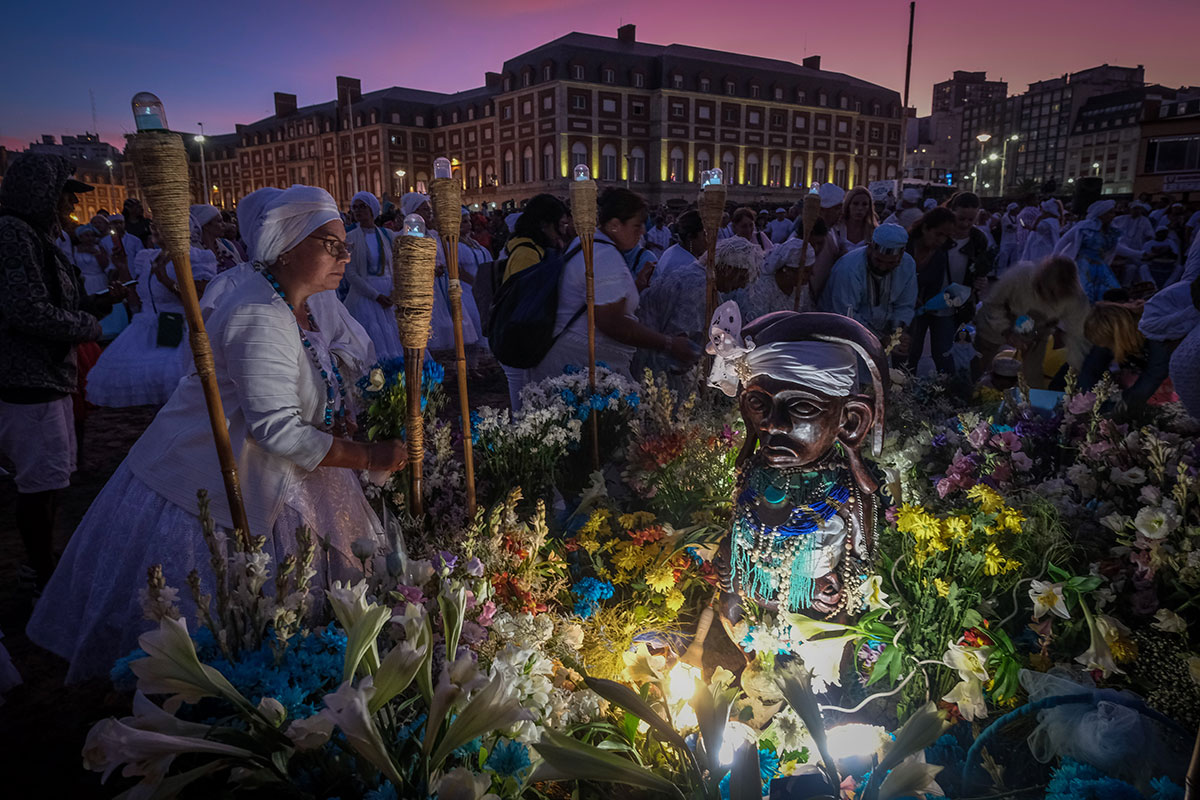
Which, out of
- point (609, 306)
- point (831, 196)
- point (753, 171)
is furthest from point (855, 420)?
point (753, 171)

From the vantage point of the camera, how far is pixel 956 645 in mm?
2053

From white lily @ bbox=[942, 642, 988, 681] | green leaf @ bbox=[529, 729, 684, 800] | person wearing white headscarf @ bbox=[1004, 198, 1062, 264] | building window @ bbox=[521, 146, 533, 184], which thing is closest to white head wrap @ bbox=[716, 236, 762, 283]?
white lily @ bbox=[942, 642, 988, 681]

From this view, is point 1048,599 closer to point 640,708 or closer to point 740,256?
point 640,708

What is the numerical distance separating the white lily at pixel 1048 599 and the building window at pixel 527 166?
4975 cm

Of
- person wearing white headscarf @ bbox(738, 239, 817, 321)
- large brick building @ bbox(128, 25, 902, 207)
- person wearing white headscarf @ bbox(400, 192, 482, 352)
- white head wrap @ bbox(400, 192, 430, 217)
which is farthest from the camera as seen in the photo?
large brick building @ bbox(128, 25, 902, 207)

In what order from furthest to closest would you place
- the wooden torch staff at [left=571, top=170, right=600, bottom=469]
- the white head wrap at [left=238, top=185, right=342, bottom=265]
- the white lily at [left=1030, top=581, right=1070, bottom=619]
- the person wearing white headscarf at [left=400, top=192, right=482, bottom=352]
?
the person wearing white headscarf at [left=400, top=192, right=482, bottom=352]
the wooden torch staff at [left=571, top=170, right=600, bottom=469]
the white head wrap at [left=238, top=185, right=342, bottom=265]
the white lily at [left=1030, top=581, right=1070, bottom=619]

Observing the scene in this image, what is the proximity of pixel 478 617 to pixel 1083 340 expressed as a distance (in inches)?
163

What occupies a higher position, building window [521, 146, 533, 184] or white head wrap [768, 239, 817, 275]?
building window [521, 146, 533, 184]

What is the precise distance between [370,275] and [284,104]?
70.2m

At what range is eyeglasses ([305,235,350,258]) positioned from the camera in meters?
2.32

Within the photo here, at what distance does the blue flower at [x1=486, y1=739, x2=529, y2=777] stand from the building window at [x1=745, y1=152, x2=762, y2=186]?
5557cm

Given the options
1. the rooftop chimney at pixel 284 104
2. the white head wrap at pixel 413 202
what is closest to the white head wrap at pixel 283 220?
the white head wrap at pixel 413 202

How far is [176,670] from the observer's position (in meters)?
1.30

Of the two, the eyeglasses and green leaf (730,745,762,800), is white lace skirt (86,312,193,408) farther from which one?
green leaf (730,745,762,800)
